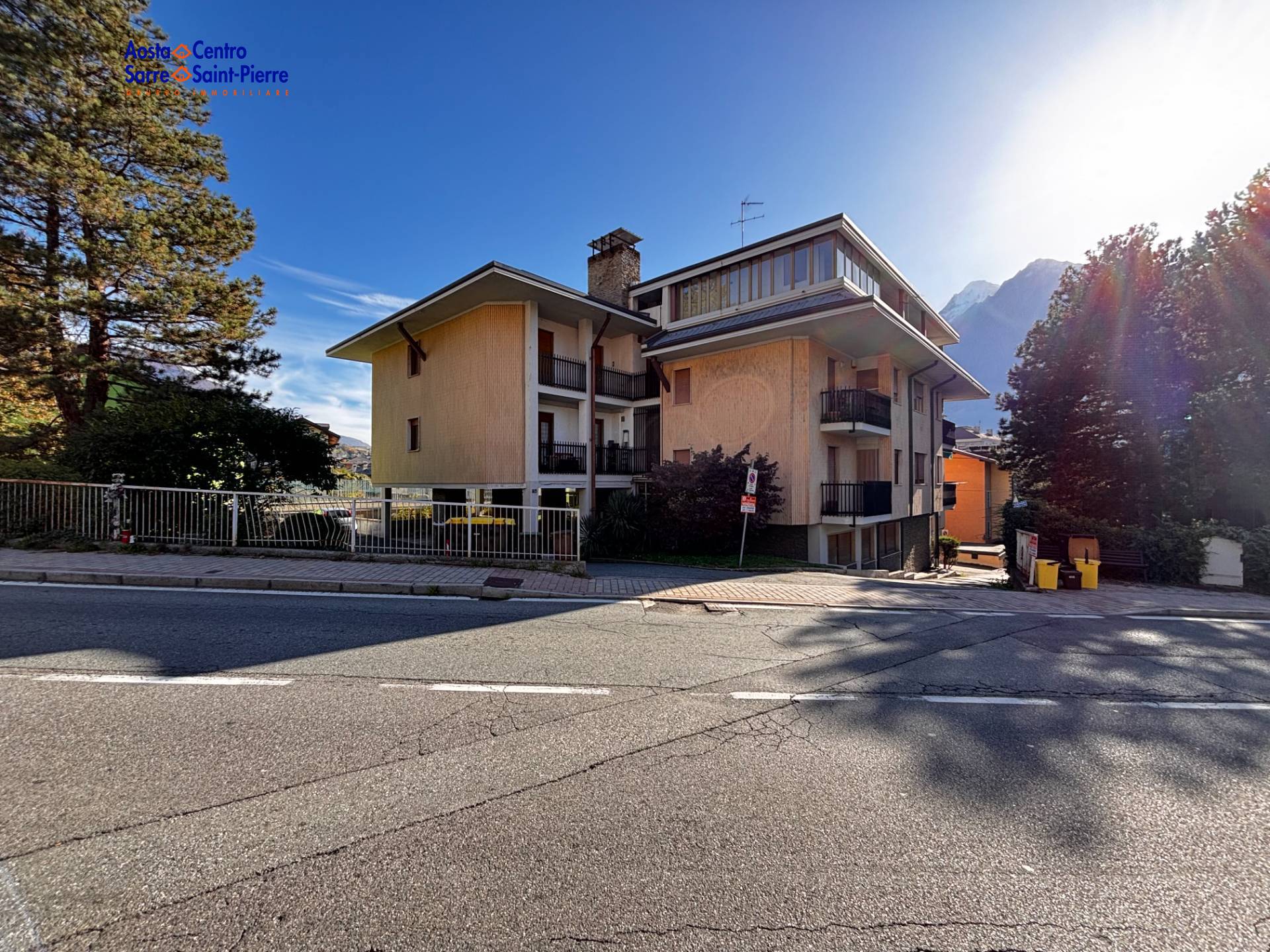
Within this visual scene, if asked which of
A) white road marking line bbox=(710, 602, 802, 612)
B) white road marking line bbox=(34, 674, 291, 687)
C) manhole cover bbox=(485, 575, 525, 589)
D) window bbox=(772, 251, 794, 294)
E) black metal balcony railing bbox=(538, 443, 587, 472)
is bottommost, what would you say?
white road marking line bbox=(710, 602, 802, 612)

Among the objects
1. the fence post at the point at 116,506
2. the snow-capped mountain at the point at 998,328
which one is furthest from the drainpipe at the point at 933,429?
the snow-capped mountain at the point at 998,328

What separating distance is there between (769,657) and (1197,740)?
3.21 metres

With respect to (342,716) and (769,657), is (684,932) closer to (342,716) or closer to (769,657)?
(342,716)

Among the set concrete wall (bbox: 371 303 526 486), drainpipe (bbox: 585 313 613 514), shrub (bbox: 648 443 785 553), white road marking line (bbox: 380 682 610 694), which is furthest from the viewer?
drainpipe (bbox: 585 313 613 514)

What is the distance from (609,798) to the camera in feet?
9.66

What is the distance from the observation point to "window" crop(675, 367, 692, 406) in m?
18.6

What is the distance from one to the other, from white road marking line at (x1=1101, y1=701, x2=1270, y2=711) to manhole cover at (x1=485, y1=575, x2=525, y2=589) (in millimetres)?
7342

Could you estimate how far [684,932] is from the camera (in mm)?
2047

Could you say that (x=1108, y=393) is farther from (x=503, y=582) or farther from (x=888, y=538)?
(x=503, y=582)

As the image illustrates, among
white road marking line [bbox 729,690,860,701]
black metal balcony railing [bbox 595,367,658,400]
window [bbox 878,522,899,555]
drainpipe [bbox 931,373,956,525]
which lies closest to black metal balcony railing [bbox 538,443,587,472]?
black metal balcony railing [bbox 595,367,658,400]

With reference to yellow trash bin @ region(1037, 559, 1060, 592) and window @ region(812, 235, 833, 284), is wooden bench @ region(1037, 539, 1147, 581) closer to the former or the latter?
yellow trash bin @ region(1037, 559, 1060, 592)

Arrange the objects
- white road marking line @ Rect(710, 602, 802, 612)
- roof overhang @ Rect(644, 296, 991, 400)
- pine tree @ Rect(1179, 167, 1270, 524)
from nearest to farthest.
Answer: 1. white road marking line @ Rect(710, 602, 802, 612)
2. pine tree @ Rect(1179, 167, 1270, 524)
3. roof overhang @ Rect(644, 296, 991, 400)

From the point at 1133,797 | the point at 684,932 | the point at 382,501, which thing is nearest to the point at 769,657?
the point at 1133,797

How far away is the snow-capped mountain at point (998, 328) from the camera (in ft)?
566
